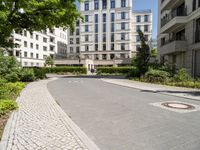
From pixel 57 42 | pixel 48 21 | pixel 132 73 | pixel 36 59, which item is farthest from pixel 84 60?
pixel 48 21

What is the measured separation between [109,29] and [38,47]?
80.8 ft

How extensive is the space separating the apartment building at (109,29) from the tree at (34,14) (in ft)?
174

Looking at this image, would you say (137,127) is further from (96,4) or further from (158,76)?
(96,4)

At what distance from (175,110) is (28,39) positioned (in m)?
55.7

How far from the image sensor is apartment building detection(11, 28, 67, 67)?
53.3 meters

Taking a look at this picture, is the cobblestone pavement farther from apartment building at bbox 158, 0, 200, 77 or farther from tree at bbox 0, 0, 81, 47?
apartment building at bbox 158, 0, 200, 77

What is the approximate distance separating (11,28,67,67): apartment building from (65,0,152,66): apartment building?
27.5ft

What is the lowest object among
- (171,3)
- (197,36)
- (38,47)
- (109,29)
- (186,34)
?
(197,36)

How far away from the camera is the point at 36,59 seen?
62.2 metres

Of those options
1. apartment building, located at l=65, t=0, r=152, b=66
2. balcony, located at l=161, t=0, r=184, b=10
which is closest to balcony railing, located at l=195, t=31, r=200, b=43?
balcony, located at l=161, t=0, r=184, b=10

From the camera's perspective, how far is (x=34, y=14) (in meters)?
12.8

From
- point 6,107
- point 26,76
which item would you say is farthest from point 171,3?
point 6,107

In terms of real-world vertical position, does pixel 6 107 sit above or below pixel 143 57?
below

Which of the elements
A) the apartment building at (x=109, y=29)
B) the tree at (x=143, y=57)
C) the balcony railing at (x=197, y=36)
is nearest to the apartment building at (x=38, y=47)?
the apartment building at (x=109, y=29)
